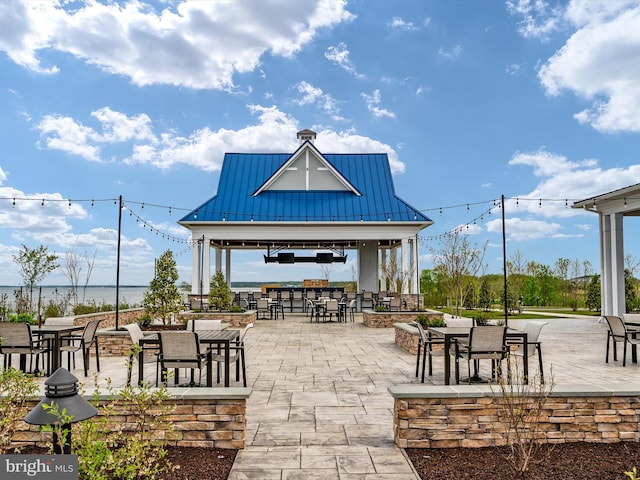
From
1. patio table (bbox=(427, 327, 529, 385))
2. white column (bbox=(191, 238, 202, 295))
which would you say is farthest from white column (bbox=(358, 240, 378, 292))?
patio table (bbox=(427, 327, 529, 385))

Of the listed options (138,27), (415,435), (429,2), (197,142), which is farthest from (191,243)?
(415,435)

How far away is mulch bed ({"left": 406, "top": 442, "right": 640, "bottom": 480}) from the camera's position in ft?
12.4

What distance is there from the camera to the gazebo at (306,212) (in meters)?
19.8

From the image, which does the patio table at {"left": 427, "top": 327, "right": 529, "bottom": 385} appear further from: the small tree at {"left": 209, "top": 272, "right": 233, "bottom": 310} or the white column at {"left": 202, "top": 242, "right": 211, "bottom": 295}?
the white column at {"left": 202, "top": 242, "right": 211, "bottom": 295}

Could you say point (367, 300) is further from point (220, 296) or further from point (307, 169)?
point (220, 296)

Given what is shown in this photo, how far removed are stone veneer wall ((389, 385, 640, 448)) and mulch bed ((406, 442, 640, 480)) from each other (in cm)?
7

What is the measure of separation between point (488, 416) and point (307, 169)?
714 inches

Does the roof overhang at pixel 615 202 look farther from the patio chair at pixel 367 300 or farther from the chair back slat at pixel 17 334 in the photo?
the chair back slat at pixel 17 334

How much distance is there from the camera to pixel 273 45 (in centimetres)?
1505

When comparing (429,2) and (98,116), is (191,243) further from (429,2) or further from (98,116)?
(429,2)

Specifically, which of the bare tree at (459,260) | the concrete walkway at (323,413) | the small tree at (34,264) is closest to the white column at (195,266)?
the small tree at (34,264)

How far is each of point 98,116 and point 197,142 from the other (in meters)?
3.57

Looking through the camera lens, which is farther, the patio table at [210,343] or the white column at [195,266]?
the white column at [195,266]

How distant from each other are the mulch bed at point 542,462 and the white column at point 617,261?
12603 mm
